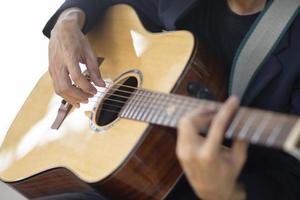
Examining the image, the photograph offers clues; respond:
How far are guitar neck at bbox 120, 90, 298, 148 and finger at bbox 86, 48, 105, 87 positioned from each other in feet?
0.49

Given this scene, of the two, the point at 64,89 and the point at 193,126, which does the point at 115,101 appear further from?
the point at 193,126

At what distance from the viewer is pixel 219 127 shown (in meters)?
0.57

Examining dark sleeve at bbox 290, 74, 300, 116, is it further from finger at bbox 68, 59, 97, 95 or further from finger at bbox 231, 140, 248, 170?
finger at bbox 68, 59, 97, 95

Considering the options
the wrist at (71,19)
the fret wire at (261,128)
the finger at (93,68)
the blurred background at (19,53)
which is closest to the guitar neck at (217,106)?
the fret wire at (261,128)

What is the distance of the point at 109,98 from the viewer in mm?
911

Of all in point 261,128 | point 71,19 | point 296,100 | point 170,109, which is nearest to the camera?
point 261,128

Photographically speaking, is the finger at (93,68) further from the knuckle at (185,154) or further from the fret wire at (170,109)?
the knuckle at (185,154)

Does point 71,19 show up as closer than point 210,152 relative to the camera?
No

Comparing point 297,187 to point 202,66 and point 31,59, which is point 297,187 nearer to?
point 202,66

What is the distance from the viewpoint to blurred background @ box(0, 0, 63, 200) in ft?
5.02

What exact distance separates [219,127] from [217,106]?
63mm

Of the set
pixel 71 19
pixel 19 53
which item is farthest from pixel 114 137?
pixel 19 53

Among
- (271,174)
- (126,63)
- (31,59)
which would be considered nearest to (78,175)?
(126,63)

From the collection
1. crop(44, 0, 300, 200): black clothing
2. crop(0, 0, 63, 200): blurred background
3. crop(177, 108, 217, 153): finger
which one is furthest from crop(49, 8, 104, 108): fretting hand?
crop(0, 0, 63, 200): blurred background
